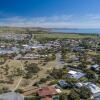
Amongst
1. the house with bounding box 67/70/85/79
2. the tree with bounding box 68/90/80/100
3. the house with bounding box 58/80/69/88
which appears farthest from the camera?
the house with bounding box 67/70/85/79

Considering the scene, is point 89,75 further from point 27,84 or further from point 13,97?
point 13,97

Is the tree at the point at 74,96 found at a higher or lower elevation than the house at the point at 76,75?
higher

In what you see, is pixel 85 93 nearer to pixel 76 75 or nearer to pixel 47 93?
pixel 47 93

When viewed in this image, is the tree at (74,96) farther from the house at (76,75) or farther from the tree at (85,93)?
the house at (76,75)

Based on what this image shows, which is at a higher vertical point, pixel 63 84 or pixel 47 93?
pixel 47 93

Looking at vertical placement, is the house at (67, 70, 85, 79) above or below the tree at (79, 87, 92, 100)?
below

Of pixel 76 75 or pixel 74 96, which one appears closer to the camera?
pixel 74 96

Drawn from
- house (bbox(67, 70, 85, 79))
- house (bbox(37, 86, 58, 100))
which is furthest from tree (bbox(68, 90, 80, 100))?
house (bbox(67, 70, 85, 79))

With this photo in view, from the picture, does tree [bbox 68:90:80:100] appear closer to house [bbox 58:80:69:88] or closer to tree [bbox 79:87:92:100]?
tree [bbox 79:87:92:100]

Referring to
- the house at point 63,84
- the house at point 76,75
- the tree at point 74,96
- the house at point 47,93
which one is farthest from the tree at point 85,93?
the house at point 76,75

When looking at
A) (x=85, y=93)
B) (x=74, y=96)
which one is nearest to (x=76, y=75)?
(x=85, y=93)

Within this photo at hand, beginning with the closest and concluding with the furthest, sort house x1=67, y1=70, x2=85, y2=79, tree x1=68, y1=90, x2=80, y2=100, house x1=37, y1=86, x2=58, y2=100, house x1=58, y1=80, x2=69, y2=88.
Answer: tree x1=68, y1=90, x2=80, y2=100 → house x1=37, y1=86, x2=58, y2=100 → house x1=58, y1=80, x2=69, y2=88 → house x1=67, y1=70, x2=85, y2=79

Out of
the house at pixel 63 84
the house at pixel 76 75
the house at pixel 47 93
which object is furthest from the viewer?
the house at pixel 76 75
